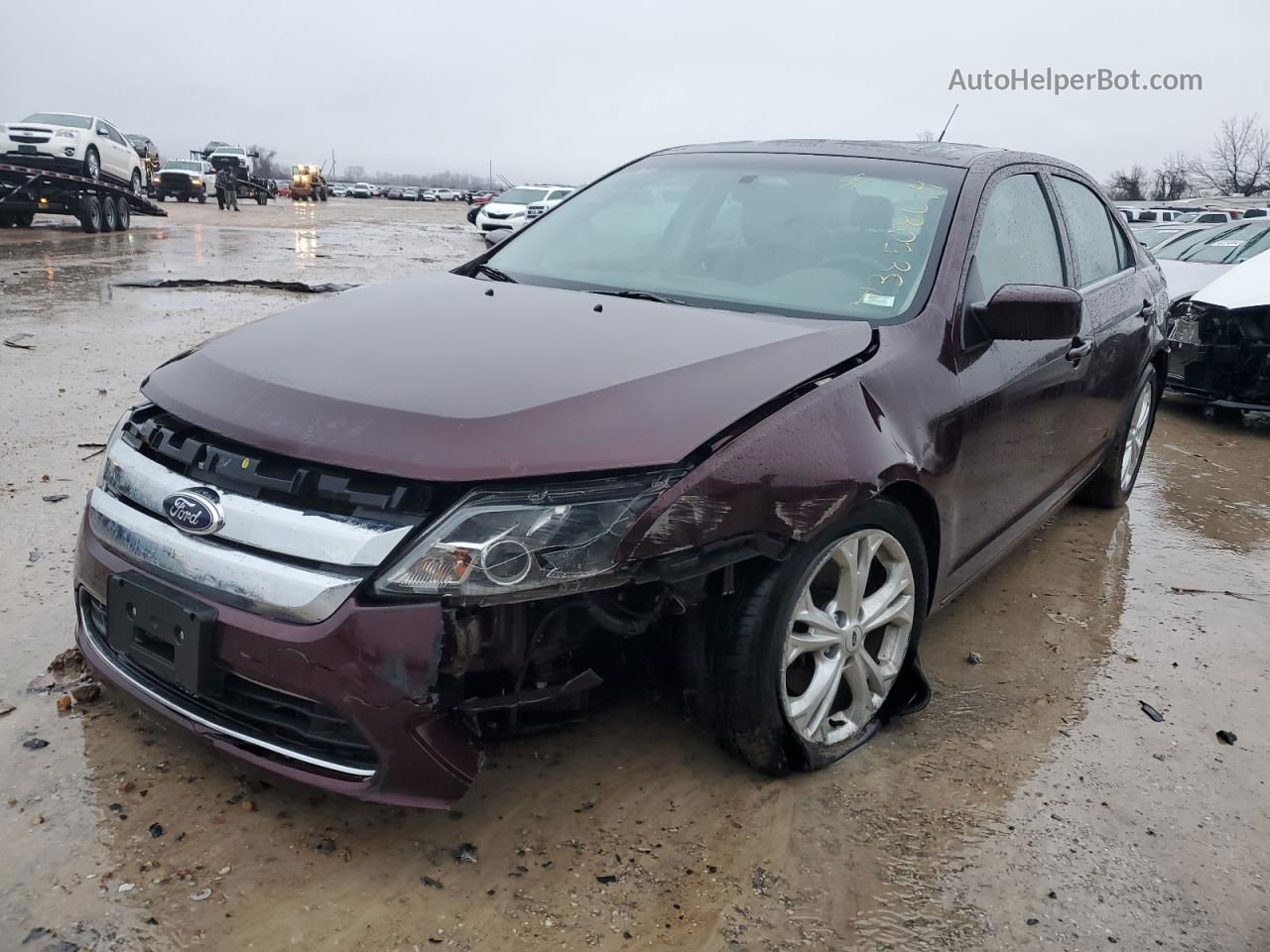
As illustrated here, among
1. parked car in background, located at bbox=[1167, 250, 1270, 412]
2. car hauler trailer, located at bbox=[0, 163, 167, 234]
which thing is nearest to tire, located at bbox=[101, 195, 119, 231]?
car hauler trailer, located at bbox=[0, 163, 167, 234]

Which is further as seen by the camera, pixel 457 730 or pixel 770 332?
pixel 770 332

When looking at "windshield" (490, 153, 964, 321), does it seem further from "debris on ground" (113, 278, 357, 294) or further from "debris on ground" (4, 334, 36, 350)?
"debris on ground" (113, 278, 357, 294)

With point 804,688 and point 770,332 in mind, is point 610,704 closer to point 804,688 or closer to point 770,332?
point 804,688

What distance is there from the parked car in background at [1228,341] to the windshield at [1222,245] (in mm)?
1937

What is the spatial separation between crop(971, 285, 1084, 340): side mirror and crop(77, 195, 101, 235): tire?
18637mm

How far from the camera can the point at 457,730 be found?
2.01 m

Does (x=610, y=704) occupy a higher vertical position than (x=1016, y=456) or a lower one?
lower

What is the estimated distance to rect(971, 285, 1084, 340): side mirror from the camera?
9.21ft

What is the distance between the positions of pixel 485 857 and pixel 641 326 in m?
1.31

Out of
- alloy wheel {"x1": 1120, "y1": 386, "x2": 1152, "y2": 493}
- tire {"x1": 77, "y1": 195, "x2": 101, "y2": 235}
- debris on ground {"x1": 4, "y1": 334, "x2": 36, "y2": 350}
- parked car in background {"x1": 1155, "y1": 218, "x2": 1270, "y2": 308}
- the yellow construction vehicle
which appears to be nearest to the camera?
alloy wheel {"x1": 1120, "y1": 386, "x2": 1152, "y2": 493}

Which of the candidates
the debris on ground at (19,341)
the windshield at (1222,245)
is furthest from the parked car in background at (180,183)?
the windshield at (1222,245)

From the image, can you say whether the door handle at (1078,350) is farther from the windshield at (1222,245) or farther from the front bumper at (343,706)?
the windshield at (1222,245)

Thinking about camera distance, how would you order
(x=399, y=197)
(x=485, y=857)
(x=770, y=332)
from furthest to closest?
1. (x=399, y=197)
2. (x=770, y=332)
3. (x=485, y=857)

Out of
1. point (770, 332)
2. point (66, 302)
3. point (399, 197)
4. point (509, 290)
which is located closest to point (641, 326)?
point (770, 332)
